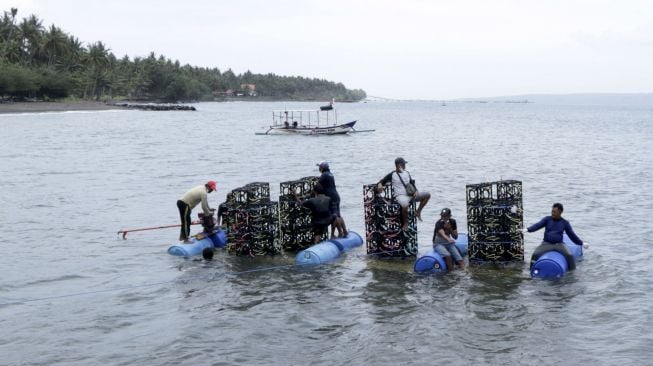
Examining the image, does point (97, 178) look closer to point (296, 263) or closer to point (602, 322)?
point (296, 263)

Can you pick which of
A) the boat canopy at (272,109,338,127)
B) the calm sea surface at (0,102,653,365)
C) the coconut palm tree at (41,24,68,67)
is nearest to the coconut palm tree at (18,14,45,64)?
the coconut palm tree at (41,24,68,67)

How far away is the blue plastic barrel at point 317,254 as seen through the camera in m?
17.3

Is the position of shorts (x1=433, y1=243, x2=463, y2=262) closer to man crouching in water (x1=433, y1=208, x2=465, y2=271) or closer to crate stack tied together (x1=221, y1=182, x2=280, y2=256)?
man crouching in water (x1=433, y1=208, x2=465, y2=271)

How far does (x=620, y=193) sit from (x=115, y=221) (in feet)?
77.1

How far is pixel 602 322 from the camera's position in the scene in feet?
43.9

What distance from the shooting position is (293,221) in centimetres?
1853

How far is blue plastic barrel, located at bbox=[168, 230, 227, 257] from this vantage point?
18.5 meters

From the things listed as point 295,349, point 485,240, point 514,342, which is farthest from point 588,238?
point 295,349

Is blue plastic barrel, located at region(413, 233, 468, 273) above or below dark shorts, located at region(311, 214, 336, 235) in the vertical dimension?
below

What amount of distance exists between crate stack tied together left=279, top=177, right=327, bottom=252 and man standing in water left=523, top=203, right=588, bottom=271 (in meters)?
5.74

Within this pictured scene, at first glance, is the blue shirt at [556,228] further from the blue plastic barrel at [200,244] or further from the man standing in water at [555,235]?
the blue plastic barrel at [200,244]

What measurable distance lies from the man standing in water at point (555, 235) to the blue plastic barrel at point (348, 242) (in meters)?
4.96

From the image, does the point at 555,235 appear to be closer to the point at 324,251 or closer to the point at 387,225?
the point at 387,225

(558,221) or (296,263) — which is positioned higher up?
(558,221)
